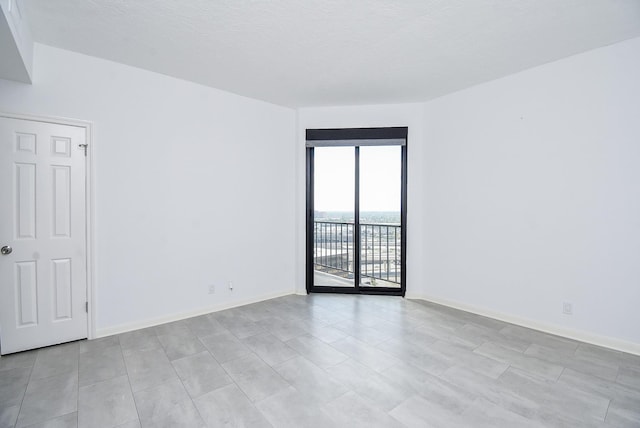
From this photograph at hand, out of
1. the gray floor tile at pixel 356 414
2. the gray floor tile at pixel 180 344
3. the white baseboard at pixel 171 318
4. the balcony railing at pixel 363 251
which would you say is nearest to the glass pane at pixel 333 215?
the balcony railing at pixel 363 251

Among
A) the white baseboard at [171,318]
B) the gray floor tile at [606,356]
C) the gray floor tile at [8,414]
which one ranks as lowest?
the gray floor tile at [8,414]

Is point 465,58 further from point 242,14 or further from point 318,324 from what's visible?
point 318,324

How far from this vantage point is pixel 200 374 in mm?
2275

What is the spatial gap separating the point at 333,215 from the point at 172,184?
2.28 metres

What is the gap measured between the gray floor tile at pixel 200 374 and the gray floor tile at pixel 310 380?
0.44 m

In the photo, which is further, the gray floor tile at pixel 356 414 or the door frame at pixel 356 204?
the door frame at pixel 356 204

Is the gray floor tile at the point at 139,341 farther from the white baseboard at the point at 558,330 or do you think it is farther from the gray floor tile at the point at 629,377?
the gray floor tile at the point at 629,377

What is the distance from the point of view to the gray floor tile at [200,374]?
6.92ft

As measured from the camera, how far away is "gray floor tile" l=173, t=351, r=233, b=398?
2.11 metres

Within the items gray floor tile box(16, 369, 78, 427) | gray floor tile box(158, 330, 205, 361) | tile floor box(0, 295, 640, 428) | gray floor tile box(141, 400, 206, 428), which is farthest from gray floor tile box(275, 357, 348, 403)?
gray floor tile box(16, 369, 78, 427)

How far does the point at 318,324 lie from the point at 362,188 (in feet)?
6.81

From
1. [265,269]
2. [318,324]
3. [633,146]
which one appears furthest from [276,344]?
[633,146]

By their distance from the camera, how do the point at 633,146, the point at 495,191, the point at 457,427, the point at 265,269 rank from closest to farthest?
the point at 457,427
the point at 633,146
the point at 495,191
the point at 265,269

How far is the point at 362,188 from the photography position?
4.41 m
